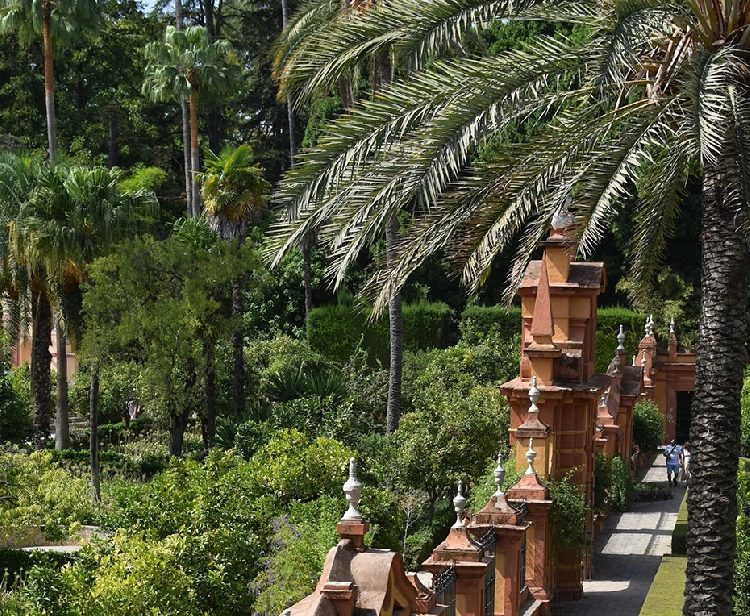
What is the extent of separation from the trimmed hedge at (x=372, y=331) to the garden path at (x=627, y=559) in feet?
43.0

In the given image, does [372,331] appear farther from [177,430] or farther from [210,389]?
[177,430]

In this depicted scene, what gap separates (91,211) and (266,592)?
61.6 feet

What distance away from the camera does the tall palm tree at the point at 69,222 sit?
31141 mm

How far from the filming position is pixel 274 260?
1096 centimetres

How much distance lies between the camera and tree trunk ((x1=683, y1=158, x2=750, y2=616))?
10422 millimetres

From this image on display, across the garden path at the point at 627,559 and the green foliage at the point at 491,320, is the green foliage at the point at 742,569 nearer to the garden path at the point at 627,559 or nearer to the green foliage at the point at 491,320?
the garden path at the point at 627,559

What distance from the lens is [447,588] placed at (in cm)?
1280

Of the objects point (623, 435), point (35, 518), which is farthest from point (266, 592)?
point (623, 435)

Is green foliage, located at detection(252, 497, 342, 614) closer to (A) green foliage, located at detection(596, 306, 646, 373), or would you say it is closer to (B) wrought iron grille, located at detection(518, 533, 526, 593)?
(B) wrought iron grille, located at detection(518, 533, 526, 593)

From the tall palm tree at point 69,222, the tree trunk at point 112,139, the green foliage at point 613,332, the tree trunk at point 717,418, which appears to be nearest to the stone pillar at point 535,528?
the tree trunk at point 717,418

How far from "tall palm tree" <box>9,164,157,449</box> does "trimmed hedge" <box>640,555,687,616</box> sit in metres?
17.2

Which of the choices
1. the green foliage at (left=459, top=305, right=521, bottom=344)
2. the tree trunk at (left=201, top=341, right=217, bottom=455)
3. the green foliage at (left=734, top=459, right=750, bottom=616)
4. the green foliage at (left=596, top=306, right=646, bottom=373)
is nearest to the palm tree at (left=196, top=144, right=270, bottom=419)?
the tree trunk at (left=201, top=341, right=217, bottom=455)

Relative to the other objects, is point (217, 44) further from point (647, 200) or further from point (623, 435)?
point (647, 200)

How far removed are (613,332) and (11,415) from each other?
19.8m
